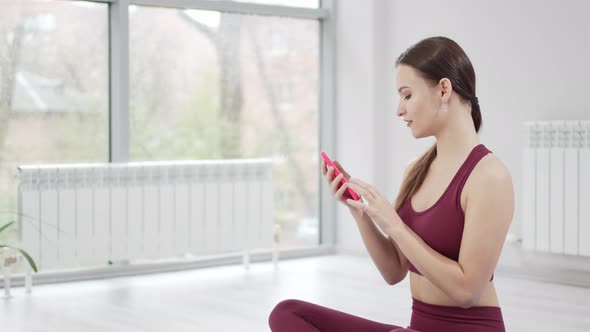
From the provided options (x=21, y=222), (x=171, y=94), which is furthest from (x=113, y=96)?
(x=21, y=222)

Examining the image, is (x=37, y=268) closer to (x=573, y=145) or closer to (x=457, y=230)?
(x=573, y=145)

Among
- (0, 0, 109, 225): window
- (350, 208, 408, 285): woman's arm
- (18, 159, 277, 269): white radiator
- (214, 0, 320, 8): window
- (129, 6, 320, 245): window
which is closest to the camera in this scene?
(350, 208, 408, 285): woman's arm

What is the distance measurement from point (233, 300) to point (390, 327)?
2.76m

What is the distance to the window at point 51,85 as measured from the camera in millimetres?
4922

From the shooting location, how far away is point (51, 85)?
5.07 meters

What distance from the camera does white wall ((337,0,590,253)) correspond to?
16.5 ft

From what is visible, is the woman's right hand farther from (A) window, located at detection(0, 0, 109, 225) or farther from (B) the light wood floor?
(A) window, located at detection(0, 0, 109, 225)

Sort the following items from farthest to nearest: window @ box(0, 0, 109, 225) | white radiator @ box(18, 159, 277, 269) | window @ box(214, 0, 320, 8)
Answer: window @ box(214, 0, 320, 8) → window @ box(0, 0, 109, 225) → white radiator @ box(18, 159, 277, 269)

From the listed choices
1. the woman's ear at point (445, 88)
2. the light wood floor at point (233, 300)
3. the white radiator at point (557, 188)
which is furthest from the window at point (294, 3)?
the woman's ear at point (445, 88)

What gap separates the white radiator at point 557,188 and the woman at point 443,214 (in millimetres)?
3192

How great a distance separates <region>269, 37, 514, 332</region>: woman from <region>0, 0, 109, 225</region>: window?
3.57 meters

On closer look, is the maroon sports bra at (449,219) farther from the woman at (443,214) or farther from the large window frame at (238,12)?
the large window frame at (238,12)

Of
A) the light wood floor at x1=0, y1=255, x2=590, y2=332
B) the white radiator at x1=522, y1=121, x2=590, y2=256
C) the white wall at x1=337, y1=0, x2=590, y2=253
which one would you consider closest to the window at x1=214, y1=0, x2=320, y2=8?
the white wall at x1=337, y1=0, x2=590, y2=253

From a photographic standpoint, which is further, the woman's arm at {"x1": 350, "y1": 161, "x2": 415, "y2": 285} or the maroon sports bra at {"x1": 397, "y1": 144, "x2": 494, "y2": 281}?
the woman's arm at {"x1": 350, "y1": 161, "x2": 415, "y2": 285}
